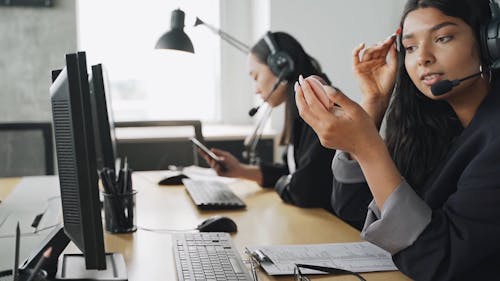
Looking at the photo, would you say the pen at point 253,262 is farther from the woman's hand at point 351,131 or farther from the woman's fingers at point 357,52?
the woman's fingers at point 357,52

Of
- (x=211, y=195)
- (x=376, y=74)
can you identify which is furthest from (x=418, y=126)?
(x=211, y=195)

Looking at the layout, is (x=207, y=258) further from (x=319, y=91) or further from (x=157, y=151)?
(x=157, y=151)

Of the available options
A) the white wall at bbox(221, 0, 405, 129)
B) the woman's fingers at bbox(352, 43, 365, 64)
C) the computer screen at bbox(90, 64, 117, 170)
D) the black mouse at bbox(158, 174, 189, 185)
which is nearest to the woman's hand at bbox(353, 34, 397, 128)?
the woman's fingers at bbox(352, 43, 365, 64)

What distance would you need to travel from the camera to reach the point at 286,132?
1.99 metres

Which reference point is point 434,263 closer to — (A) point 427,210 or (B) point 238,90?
(A) point 427,210

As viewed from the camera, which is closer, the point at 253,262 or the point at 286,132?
the point at 253,262

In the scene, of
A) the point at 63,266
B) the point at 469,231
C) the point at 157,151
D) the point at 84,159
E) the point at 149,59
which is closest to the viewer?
the point at 84,159

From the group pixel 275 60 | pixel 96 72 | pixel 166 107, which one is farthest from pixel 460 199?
pixel 166 107

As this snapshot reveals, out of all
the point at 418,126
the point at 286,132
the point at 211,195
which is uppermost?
the point at 418,126

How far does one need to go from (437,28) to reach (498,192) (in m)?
0.34

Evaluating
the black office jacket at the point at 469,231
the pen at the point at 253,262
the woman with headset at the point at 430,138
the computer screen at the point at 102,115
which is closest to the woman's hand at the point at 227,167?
the computer screen at the point at 102,115

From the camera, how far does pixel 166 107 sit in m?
3.54

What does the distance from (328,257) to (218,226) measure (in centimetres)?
31

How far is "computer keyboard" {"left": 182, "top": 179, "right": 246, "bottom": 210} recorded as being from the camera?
1.62m
